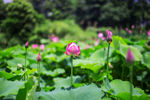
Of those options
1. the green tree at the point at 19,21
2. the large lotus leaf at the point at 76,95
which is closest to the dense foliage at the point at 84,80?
the large lotus leaf at the point at 76,95

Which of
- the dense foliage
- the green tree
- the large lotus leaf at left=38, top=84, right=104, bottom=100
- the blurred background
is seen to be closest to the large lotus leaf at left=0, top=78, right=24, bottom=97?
the dense foliage

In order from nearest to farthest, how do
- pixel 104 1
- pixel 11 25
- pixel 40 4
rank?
pixel 11 25 < pixel 104 1 < pixel 40 4

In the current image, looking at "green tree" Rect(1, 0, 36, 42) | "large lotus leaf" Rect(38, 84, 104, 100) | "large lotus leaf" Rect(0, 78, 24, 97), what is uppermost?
"green tree" Rect(1, 0, 36, 42)

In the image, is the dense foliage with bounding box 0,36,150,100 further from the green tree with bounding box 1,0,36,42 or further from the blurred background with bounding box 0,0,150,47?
the green tree with bounding box 1,0,36,42

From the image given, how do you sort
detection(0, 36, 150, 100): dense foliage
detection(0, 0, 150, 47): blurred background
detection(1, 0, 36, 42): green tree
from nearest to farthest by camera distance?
detection(0, 36, 150, 100): dense foliage, detection(0, 0, 150, 47): blurred background, detection(1, 0, 36, 42): green tree

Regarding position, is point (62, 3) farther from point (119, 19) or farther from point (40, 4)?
point (119, 19)

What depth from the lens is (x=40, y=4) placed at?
28766 millimetres

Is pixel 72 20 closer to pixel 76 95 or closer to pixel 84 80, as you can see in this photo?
pixel 84 80

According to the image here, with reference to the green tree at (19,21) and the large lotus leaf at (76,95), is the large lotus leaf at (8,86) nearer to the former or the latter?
the large lotus leaf at (76,95)

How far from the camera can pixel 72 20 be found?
16812 mm

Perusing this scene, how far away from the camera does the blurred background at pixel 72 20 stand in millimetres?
10788

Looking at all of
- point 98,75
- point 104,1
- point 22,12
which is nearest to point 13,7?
point 22,12

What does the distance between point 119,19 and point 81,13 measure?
23.1ft

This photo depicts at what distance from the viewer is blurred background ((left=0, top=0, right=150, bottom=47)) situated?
1079 centimetres
